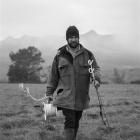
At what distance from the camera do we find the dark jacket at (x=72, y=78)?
618cm

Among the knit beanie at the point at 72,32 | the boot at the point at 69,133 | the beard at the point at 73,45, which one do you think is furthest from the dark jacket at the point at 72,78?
the boot at the point at 69,133

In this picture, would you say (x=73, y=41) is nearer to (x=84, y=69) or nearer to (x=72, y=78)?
(x=84, y=69)

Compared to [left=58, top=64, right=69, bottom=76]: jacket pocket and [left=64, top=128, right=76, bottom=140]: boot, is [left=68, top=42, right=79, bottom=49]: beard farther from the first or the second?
[left=64, top=128, right=76, bottom=140]: boot

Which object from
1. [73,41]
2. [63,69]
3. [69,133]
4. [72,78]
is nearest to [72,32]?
[73,41]

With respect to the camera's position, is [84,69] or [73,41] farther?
[84,69]

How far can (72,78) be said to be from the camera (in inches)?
243

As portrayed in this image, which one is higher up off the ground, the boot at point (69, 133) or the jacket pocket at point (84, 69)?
the jacket pocket at point (84, 69)

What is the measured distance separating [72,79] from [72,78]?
2 centimetres

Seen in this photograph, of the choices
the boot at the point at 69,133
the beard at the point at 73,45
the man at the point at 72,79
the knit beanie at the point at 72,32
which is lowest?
the boot at the point at 69,133

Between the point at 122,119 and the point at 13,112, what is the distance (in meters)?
3.94

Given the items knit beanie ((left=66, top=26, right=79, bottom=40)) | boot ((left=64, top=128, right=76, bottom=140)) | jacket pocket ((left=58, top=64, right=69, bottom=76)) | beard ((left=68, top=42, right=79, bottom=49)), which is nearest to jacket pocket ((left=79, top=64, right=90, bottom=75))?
jacket pocket ((left=58, top=64, right=69, bottom=76))

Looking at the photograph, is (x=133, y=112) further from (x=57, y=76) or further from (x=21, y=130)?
(x=57, y=76)

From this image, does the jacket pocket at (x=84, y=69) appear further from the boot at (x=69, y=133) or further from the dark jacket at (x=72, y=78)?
the boot at (x=69, y=133)

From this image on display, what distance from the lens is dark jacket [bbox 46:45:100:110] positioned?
6.18 metres
